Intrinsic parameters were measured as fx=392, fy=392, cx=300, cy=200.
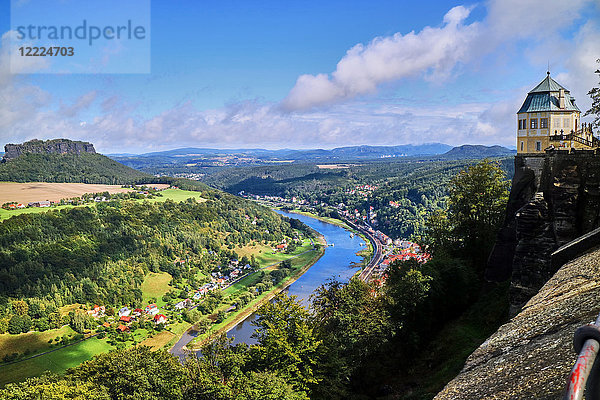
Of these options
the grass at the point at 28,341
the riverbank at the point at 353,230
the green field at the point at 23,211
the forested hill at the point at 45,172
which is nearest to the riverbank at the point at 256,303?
the riverbank at the point at 353,230

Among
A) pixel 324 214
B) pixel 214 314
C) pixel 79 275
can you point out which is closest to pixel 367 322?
pixel 214 314

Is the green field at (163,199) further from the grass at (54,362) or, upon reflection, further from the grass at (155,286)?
the grass at (54,362)

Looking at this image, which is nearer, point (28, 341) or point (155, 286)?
point (28, 341)

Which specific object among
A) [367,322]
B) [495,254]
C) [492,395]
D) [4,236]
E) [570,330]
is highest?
[570,330]

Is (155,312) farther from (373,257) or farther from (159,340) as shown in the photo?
(373,257)

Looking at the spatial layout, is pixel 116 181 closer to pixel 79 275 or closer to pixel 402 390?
pixel 79 275

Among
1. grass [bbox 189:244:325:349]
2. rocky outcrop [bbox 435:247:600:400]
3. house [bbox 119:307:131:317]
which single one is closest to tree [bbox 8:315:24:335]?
house [bbox 119:307:131:317]

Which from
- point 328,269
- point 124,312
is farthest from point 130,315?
point 328,269
